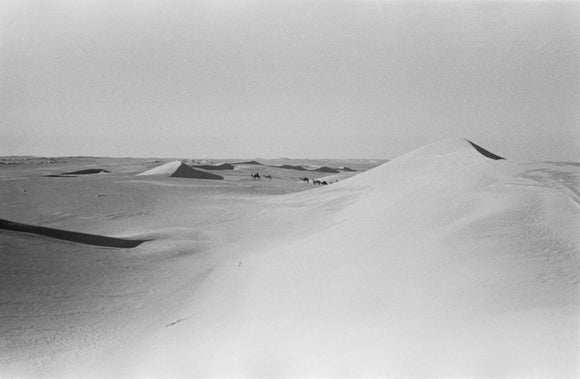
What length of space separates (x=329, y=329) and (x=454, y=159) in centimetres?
887

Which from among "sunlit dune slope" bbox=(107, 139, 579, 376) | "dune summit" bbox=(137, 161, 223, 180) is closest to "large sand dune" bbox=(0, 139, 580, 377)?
"sunlit dune slope" bbox=(107, 139, 579, 376)

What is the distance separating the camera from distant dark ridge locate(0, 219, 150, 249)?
7.65 metres

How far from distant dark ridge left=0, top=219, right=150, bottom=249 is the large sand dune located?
18.7 inches

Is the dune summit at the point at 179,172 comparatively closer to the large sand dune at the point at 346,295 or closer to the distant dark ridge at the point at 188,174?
the distant dark ridge at the point at 188,174

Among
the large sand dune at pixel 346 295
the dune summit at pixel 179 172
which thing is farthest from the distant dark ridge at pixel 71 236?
the dune summit at pixel 179 172

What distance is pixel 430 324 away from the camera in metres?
3.23

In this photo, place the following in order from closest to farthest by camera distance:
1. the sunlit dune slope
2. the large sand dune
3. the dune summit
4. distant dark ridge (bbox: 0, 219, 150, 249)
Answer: the sunlit dune slope
the large sand dune
distant dark ridge (bbox: 0, 219, 150, 249)
the dune summit

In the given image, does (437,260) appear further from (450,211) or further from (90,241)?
(90,241)

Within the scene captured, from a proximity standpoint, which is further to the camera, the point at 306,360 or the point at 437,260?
the point at 437,260

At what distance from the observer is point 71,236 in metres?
8.16

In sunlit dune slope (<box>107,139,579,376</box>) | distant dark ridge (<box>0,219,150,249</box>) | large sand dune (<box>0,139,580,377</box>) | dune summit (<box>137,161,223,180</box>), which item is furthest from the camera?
dune summit (<box>137,161,223,180</box>)

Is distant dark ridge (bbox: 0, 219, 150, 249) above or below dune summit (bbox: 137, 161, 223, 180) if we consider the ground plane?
below

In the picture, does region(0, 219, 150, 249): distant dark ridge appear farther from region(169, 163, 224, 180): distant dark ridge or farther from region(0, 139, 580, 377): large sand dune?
region(169, 163, 224, 180): distant dark ridge

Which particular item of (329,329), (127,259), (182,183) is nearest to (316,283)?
(329,329)
